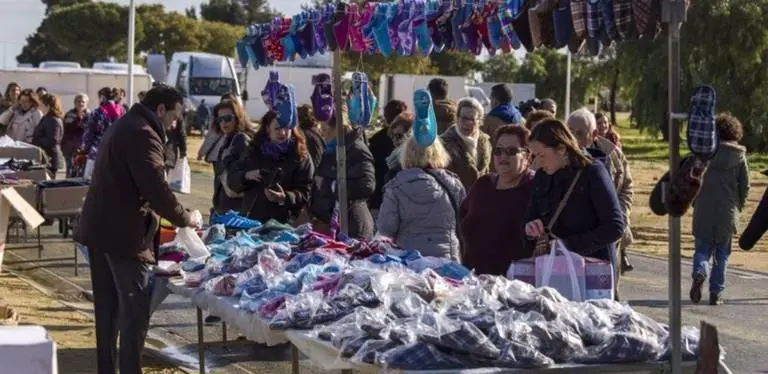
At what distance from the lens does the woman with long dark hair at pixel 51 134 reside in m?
19.9

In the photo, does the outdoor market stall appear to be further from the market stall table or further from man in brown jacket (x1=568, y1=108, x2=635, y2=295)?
man in brown jacket (x1=568, y1=108, x2=635, y2=295)

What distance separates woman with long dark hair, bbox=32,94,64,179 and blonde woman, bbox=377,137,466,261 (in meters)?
12.3

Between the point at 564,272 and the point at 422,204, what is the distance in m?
1.54

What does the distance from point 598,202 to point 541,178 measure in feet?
1.15

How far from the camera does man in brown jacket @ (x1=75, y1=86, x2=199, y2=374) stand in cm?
788

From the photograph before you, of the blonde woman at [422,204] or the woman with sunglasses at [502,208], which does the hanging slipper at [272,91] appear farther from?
the woman with sunglasses at [502,208]

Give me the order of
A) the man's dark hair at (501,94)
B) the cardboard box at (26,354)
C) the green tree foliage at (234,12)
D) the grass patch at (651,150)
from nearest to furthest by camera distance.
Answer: the cardboard box at (26,354), the man's dark hair at (501,94), the grass patch at (651,150), the green tree foliage at (234,12)

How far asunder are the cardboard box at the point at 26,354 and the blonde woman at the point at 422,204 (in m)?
3.13

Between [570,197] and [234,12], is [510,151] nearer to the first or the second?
[570,197]

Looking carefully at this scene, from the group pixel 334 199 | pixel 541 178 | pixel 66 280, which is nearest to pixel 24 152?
pixel 66 280

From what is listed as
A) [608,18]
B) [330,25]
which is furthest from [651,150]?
[608,18]

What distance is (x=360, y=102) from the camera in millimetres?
10391

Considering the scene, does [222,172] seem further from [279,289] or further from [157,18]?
[157,18]

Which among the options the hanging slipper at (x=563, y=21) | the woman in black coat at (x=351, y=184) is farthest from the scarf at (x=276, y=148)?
the hanging slipper at (x=563, y=21)
